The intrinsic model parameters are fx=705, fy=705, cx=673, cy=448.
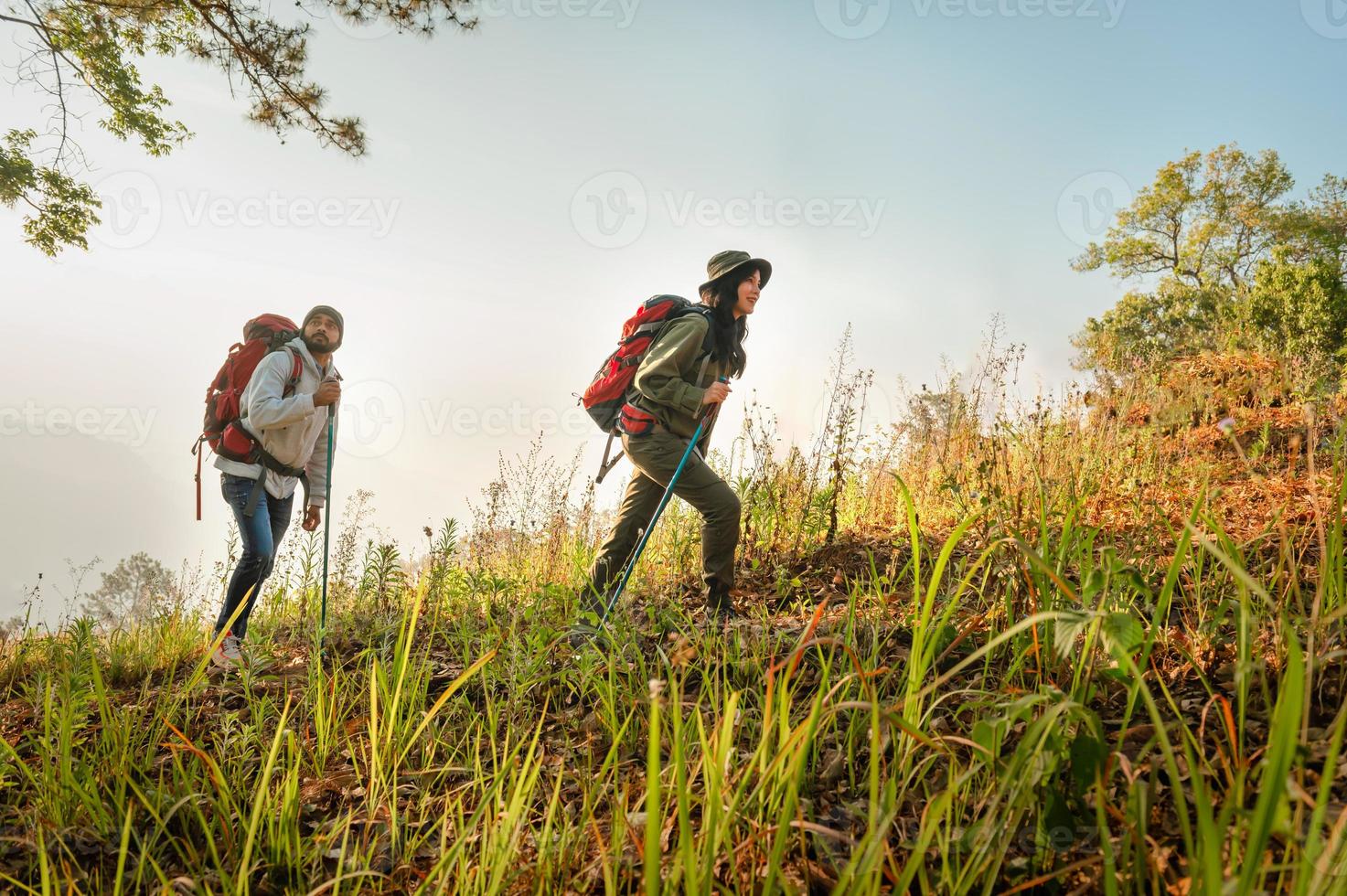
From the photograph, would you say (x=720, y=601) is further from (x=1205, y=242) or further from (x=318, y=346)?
(x=1205, y=242)

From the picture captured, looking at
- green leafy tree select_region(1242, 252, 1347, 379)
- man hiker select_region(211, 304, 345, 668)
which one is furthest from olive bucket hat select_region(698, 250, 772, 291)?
green leafy tree select_region(1242, 252, 1347, 379)

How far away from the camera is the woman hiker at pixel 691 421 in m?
4.08

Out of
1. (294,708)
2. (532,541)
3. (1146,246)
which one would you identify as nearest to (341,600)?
(532,541)

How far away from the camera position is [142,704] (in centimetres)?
297

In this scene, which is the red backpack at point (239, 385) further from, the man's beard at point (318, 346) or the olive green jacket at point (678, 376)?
the olive green jacket at point (678, 376)

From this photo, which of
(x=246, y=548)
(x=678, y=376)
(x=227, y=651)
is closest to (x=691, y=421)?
(x=678, y=376)

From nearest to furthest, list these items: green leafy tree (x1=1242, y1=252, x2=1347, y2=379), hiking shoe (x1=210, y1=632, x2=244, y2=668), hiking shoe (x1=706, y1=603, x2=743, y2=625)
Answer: hiking shoe (x1=706, y1=603, x2=743, y2=625)
hiking shoe (x1=210, y1=632, x2=244, y2=668)
green leafy tree (x1=1242, y1=252, x2=1347, y2=379)

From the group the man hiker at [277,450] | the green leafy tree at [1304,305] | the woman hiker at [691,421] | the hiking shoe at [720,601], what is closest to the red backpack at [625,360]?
the woman hiker at [691,421]

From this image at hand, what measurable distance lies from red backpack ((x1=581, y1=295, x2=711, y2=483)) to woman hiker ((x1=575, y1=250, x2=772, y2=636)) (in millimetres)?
91

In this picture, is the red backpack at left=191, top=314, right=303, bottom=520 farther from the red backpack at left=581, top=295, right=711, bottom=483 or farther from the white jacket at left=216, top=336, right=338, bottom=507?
the red backpack at left=581, top=295, right=711, bottom=483

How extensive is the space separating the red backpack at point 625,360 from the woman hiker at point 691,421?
91 millimetres

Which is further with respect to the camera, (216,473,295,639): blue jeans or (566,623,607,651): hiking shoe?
(216,473,295,639): blue jeans

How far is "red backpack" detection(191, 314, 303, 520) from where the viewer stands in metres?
4.46

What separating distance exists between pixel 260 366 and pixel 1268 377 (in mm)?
10363
